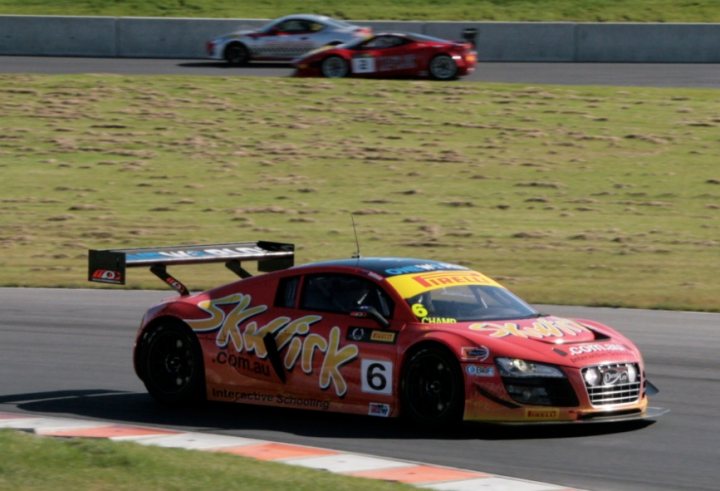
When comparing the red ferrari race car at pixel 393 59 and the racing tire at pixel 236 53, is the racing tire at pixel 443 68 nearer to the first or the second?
the red ferrari race car at pixel 393 59

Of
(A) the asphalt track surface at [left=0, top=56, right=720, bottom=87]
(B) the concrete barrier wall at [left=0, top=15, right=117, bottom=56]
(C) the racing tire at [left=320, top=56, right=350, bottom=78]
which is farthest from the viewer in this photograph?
(B) the concrete barrier wall at [left=0, top=15, right=117, bottom=56]

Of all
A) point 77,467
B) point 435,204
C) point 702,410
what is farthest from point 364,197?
point 77,467

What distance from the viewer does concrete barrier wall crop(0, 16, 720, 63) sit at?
1442 inches

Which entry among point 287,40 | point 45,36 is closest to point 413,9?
point 287,40

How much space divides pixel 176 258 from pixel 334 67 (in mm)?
23074

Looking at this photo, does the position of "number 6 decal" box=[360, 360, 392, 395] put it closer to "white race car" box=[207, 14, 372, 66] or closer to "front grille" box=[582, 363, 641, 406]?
"front grille" box=[582, 363, 641, 406]

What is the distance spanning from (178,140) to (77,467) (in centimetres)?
2215

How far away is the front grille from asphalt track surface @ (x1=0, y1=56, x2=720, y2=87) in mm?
23890

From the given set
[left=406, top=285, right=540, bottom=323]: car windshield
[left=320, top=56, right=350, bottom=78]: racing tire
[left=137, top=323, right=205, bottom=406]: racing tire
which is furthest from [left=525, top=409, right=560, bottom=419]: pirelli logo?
[left=320, top=56, right=350, bottom=78]: racing tire

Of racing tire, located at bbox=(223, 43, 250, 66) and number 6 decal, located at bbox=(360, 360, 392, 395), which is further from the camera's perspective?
racing tire, located at bbox=(223, 43, 250, 66)

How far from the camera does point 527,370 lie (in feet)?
32.0

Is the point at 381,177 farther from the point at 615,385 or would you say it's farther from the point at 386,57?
the point at 615,385

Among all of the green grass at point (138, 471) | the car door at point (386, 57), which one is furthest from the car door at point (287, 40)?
the green grass at point (138, 471)

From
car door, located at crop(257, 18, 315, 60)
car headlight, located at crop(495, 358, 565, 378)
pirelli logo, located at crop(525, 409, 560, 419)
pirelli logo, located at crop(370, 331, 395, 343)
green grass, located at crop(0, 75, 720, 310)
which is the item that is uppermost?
car door, located at crop(257, 18, 315, 60)
